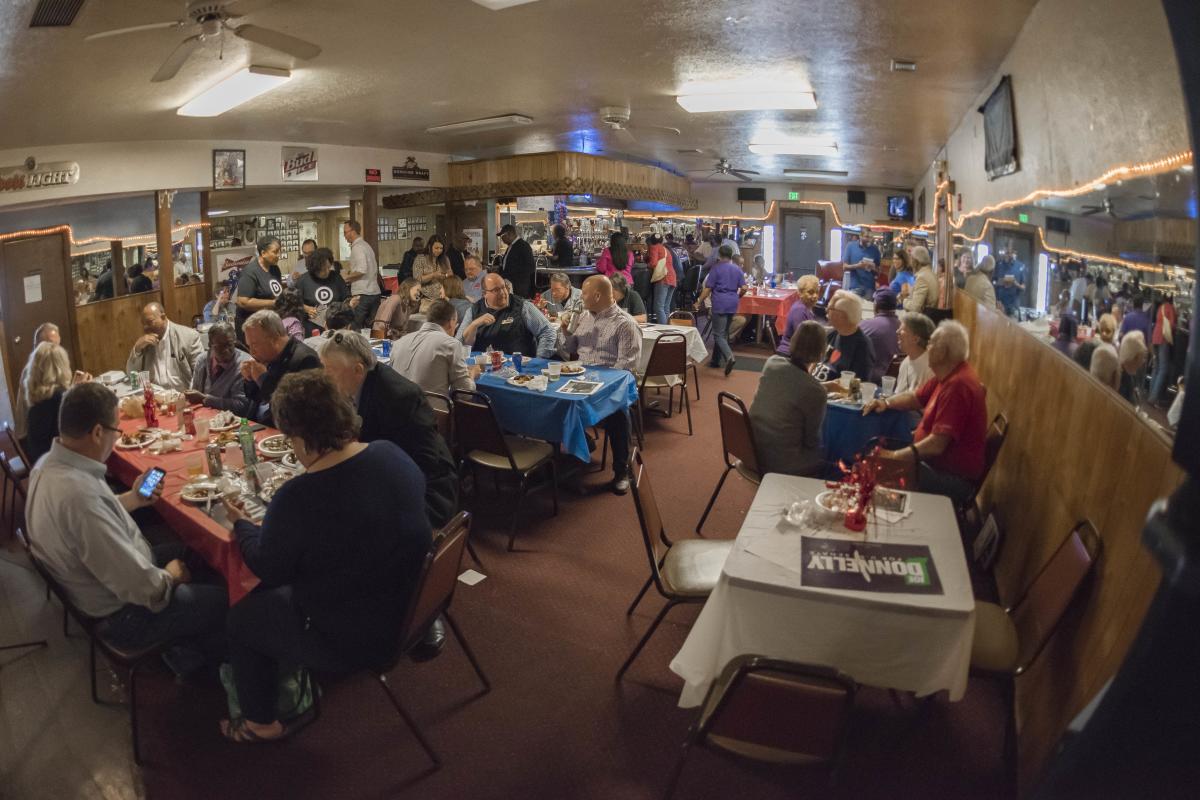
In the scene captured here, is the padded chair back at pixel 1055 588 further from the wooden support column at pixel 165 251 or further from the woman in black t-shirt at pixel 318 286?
the wooden support column at pixel 165 251

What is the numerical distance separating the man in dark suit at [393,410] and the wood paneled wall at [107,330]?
650 cm

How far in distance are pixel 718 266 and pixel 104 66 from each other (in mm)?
7282

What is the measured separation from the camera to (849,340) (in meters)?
5.45

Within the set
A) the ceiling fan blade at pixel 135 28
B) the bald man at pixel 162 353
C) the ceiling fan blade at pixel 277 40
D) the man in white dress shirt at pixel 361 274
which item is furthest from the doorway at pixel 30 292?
the ceiling fan blade at pixel 277 40

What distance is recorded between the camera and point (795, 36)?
4.34 m

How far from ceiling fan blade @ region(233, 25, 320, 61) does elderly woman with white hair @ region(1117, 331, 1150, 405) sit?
368 centimetres


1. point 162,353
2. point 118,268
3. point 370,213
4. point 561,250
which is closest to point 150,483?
point 162,353

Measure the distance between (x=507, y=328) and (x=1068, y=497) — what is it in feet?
14.2

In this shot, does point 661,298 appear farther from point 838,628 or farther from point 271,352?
point 838,628

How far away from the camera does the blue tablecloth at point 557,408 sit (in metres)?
4.96

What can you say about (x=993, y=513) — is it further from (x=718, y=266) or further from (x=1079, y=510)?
(x=718, y=266)

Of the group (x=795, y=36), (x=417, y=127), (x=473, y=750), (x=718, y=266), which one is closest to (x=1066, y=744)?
(x=473, y=750)

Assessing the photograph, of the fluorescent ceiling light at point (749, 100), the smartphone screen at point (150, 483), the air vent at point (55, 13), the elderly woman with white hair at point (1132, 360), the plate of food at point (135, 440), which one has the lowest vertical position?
the smartphone screen at point (150, 483)

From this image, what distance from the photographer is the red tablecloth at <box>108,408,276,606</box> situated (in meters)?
2.89
